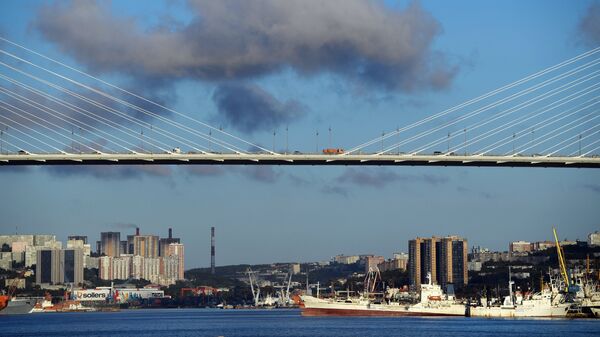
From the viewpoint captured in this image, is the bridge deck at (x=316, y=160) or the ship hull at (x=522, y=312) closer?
the bridge deck at (x=316, y=160)

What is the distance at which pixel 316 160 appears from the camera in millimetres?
51781

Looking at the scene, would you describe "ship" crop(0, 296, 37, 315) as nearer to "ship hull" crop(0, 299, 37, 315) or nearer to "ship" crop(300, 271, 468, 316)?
"ship hull" crop(0, 299, 37, 315)

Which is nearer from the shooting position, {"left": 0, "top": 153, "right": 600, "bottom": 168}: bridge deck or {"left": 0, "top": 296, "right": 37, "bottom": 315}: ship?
{"left": 0, "top": 153, "right": 600, "bottom": 168}: bridge deck

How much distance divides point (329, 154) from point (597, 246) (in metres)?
117

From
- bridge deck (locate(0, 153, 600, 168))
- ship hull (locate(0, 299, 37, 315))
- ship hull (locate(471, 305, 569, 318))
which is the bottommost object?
ship hull (locate(0, 299, 37, 315))

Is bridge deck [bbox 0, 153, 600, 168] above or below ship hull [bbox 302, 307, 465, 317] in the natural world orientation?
above

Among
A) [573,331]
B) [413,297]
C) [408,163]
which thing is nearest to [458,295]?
[413,297]

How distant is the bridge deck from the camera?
164 ft

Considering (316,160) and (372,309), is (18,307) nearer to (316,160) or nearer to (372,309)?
(372,309)

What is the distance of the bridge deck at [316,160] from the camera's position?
164 feet

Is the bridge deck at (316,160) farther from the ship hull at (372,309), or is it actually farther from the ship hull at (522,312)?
the ship hull at (372,309)

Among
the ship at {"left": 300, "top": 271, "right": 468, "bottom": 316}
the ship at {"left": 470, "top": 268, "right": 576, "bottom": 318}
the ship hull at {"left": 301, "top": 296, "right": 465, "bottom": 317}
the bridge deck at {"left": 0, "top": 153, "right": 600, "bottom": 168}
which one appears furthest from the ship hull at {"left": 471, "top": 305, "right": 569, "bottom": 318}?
the bridge deck at {"left": 0, "top": 153, "right": 600, "bottom": 168}

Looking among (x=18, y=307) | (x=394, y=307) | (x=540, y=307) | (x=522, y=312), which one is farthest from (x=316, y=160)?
(x=18, y=307)

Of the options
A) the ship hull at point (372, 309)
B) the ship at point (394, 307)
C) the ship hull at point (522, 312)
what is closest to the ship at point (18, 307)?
the ship hull at point (372, 309)
